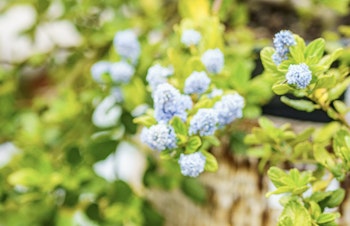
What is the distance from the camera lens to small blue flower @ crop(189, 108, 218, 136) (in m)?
0.57

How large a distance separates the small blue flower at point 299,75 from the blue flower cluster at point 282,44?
3 centimetres

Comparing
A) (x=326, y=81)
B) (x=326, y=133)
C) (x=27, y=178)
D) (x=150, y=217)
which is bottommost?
(x=150, y=217)

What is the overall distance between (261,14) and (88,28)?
0.30 metres

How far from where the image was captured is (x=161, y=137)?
55 cm

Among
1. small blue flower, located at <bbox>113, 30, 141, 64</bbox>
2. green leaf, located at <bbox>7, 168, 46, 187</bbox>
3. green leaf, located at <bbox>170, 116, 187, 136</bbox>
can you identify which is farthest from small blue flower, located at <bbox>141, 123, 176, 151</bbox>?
green leaf, located at <bbox>7, 168, 46, 187</bbox>

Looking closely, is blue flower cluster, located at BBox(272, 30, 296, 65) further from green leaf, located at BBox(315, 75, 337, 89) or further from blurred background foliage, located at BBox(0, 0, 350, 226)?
blurred background foliage, located at BBox(0, 0, 350, 226)

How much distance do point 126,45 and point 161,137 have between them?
233 millimetres

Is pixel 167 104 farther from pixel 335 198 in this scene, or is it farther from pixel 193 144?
pixel 335 198

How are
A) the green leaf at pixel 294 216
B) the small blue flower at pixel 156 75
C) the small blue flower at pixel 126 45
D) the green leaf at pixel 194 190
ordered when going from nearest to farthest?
→ the green leaf at pixel 294 216 → the small blue flower at pixel 156 75 → the small blue flower at pixel 126 45 → the green leaf at pixel 194 190

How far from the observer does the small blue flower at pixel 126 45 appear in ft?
2.47

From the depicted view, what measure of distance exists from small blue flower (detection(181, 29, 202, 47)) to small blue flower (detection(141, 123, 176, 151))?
17 centimetres

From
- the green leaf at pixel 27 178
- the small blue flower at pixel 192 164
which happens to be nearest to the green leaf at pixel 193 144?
the small blue flower at pixel 192 164

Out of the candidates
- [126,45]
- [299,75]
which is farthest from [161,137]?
[126,45]

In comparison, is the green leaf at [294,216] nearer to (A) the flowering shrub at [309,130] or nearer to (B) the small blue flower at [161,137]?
(A) the flowering shrub at [309,130]
